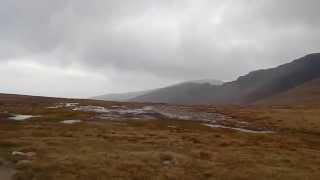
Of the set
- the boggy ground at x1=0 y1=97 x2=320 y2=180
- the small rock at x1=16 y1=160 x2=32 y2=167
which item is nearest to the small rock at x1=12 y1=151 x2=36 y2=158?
A: the boggy ground at x1=0 y1=97 x2=320 y2=180

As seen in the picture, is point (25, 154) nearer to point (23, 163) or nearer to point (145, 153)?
point (23, 163)

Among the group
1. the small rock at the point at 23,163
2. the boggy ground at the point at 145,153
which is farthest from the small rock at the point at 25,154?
the small rock at the point at 23,163

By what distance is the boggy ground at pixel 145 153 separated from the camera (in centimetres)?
3969


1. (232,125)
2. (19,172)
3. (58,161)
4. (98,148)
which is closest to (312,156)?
(98,148)

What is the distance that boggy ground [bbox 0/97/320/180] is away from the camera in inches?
1563

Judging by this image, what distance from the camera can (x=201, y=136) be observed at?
221 feet

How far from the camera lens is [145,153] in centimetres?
4684

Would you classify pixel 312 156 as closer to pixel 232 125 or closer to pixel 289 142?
pixel 289 142

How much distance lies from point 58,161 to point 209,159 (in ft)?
45.5

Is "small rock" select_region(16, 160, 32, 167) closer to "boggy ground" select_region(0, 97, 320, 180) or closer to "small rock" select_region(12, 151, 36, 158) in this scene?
"boggy ground" select_region(0, 97, 320, 180)

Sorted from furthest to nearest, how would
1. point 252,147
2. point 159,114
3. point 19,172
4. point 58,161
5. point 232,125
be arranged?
1. point 159,114
2. point 232,125
3. point 252,147
4. point 58,161
5. point 19,172

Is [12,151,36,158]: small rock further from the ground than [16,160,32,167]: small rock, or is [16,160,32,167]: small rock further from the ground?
[12,151,36,158]: small rock

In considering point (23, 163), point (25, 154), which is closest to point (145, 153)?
point (25, 154)

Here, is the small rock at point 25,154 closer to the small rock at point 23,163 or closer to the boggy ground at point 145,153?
the boggy ground at point 145,153
